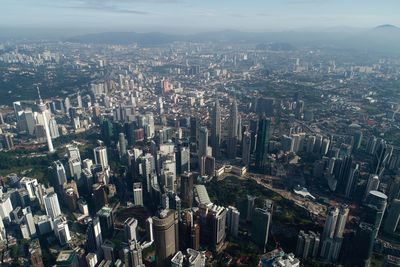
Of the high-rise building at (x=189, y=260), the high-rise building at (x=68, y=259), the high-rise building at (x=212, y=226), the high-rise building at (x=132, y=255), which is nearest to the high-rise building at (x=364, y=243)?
the high-rise building at (x=212, y=226)

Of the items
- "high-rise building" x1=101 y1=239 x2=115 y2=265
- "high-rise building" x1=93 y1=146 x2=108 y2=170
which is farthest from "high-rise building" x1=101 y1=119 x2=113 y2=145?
"high-rise building" x1=101 y1=239 x2=115 y2=265

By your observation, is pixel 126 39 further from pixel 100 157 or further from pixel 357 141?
pixel 357 141

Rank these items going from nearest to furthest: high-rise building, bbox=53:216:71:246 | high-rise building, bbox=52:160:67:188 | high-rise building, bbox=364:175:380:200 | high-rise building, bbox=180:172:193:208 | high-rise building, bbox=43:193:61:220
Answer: high-rise building, bbox=53:216:71:246 → high-rise building, bbox=43:193:61:220 → high-rise building, bbox=180:172:193:208 → high-rise building, bbox=364:175:380:200 → high-rise building, bbox=52:160:67:188

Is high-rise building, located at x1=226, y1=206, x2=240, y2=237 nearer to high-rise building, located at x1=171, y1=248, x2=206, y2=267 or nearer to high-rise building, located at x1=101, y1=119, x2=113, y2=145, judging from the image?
high-rise building, located at x1=171, y1=248, x2=206, y2=267

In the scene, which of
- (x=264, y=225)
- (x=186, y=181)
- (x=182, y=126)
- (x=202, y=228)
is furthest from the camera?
(x=182, y=126)

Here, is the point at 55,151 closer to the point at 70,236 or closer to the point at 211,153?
the point at 70,236

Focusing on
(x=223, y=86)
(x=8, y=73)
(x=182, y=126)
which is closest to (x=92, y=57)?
(x=8, y=73)
